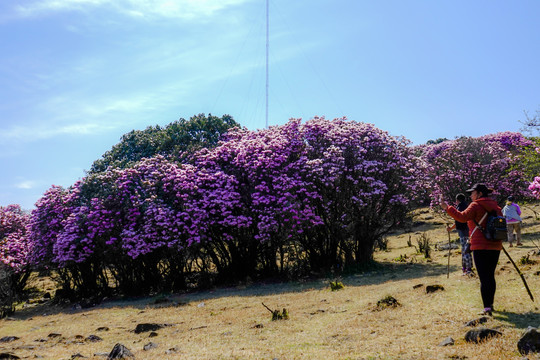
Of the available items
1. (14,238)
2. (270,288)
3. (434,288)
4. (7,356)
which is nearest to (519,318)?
(434,288)

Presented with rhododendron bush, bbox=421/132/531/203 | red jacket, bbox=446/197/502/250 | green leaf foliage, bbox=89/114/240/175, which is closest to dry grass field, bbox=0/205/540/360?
red jacket, bbox=446/197/502/250

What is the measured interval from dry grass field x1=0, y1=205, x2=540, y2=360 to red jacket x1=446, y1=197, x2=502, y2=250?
1259mm

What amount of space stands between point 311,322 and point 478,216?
14.7 ft

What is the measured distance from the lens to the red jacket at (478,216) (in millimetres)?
8156

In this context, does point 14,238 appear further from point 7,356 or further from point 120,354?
point 120,354

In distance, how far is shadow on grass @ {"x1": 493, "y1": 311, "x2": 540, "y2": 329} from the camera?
7382 mm

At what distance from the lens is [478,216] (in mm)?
8422

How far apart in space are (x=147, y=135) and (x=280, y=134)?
1464 centimetres

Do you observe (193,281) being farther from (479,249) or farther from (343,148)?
(479,249)

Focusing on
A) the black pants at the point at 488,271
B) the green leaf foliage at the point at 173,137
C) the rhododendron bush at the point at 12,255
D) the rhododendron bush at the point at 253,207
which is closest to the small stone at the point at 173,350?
the black pants at the point at 488,271

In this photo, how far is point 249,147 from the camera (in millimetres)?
20906

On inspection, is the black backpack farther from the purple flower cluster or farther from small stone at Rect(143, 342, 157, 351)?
the purple flower cluster

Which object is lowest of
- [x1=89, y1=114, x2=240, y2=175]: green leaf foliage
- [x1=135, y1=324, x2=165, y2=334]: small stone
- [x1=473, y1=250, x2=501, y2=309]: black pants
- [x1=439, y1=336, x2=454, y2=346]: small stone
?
[x1=135, y1=324, x2=165, y2=334]: small stone

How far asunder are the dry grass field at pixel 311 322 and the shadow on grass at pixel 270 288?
2.7 inches
